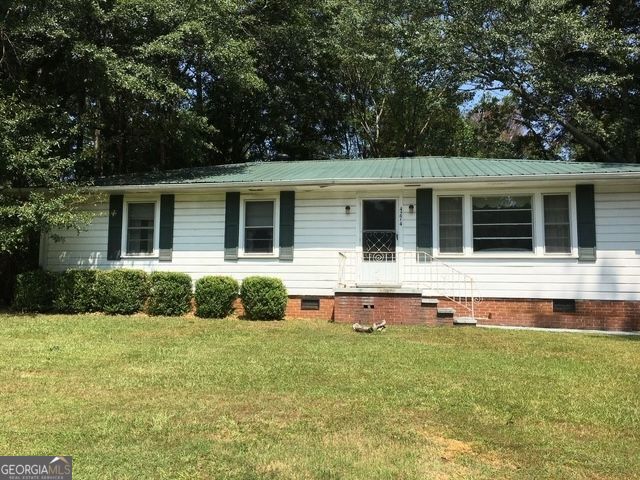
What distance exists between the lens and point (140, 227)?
13023 millimetres

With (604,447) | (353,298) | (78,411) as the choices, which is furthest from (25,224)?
(604,447)

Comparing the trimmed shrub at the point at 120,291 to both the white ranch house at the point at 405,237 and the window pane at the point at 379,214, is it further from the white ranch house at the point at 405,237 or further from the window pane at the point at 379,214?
the window pane at the point at 379,214

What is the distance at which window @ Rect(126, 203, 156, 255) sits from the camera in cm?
1295

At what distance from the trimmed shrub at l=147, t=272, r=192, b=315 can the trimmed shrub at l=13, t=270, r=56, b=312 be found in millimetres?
2399

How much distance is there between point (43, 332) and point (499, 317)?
345 inches

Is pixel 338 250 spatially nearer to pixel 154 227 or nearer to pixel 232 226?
pixel 232 226

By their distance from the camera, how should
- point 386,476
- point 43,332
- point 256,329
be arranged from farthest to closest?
point 256,329 → point 43,332 → point 386,476

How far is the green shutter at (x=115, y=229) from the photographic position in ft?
42.2

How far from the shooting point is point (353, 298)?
35.9 ft

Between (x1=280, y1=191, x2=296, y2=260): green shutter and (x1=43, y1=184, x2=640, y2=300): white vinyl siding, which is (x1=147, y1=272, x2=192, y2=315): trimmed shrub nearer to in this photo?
(x1=43, y1=184, x2=640, y2=300): white vinyl siding

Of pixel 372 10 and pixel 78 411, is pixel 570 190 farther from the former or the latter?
pixel 372 10

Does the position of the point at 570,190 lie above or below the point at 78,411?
above

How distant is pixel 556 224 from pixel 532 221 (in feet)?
1.55

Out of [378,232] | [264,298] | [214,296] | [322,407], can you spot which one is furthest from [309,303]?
[322,407]
